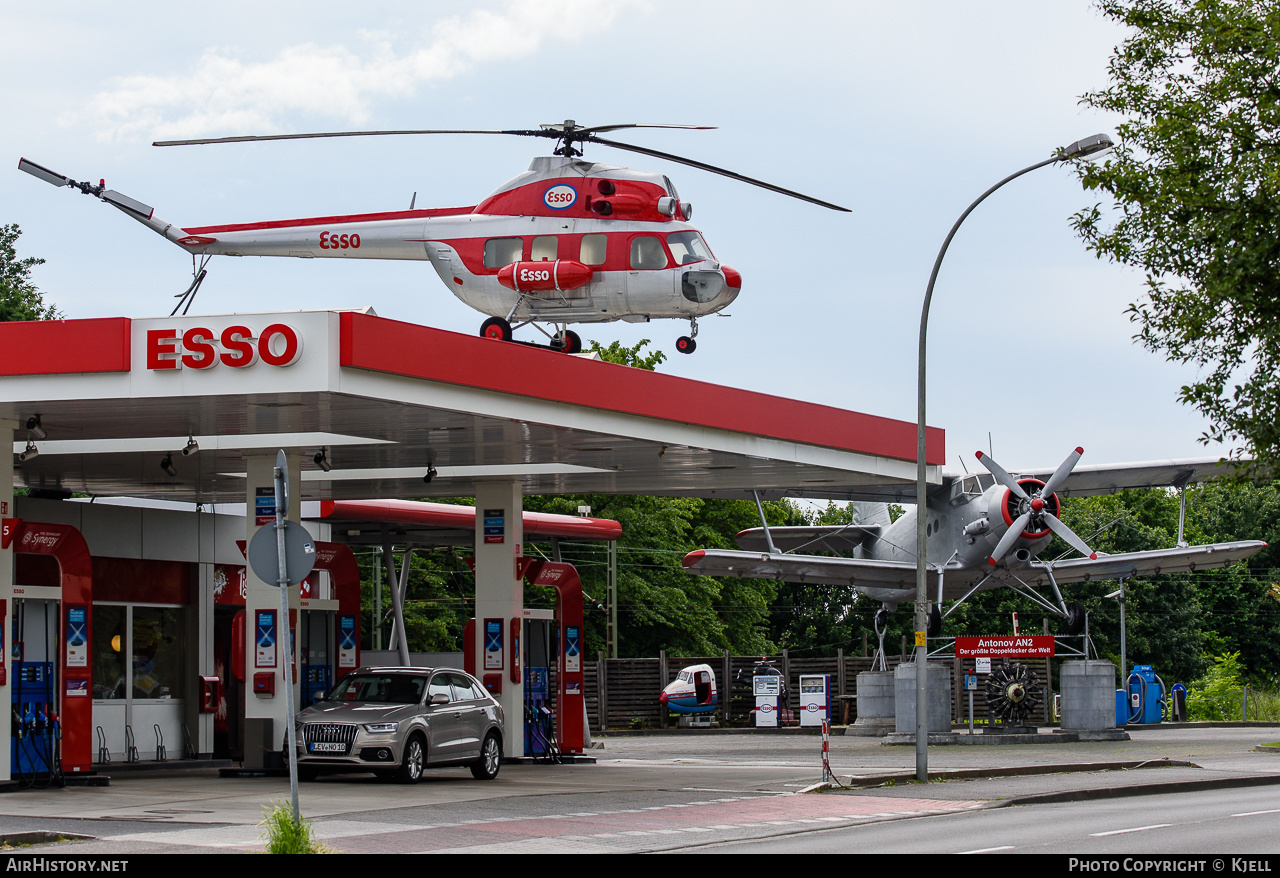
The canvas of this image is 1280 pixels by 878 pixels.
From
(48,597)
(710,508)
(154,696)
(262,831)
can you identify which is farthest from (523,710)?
(710,508)

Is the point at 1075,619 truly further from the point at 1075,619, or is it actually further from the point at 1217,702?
the point at 1217,702

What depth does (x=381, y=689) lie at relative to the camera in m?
20.9

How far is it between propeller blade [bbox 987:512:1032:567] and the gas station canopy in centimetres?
708

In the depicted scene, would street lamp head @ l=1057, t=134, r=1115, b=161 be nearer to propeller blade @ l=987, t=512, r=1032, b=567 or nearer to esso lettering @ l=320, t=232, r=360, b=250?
esso lettering @ l=320, t=232, r=360, b=250

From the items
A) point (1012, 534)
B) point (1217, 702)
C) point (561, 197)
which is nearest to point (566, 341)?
point (561, 197)

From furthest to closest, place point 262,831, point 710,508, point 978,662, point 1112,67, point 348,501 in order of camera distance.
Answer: point 710,508 → point 978,662 → point 348,501 → point 1112,67 → point 262,831

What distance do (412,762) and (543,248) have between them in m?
8.52

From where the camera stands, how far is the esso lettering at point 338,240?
25141mm

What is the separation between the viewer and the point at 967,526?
36438mm

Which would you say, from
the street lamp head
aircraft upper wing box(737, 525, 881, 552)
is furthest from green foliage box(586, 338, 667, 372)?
the street lamp head

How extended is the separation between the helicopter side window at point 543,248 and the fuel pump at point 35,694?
8877 millimetres

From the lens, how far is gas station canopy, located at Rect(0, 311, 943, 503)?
17.2m

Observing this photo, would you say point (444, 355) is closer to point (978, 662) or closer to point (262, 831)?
point (262, 831)

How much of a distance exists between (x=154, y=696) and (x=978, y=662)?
17695 mm
